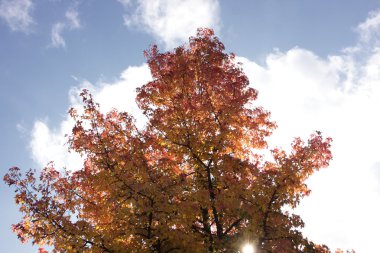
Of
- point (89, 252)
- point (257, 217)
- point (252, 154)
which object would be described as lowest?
point (89, 252)

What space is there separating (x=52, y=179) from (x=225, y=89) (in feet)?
24.0

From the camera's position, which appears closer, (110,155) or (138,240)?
(138,240)

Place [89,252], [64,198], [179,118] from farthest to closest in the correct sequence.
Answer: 1. [179,118]
2. [64,198]
3. [89,252]

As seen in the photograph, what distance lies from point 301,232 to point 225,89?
19.5 feet

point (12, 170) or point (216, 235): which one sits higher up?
point (12, 170)

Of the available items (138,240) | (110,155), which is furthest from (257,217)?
(110,155)

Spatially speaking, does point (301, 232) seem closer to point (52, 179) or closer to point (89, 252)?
point (89, 252)

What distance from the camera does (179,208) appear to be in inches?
416

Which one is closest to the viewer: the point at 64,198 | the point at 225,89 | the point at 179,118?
the point at 64,198

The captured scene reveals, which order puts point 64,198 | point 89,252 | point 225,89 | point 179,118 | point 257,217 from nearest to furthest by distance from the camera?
1. point 89,252
2. point 257,217
3. point 64,198
4. point 179,118
5. point 225,89

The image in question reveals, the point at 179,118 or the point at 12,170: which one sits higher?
the point at 179,118

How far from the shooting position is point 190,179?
13305 mm

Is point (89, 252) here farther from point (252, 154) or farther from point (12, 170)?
point (252, 154)

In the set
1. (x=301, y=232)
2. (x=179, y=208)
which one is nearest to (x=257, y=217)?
(x=301, y=232)
